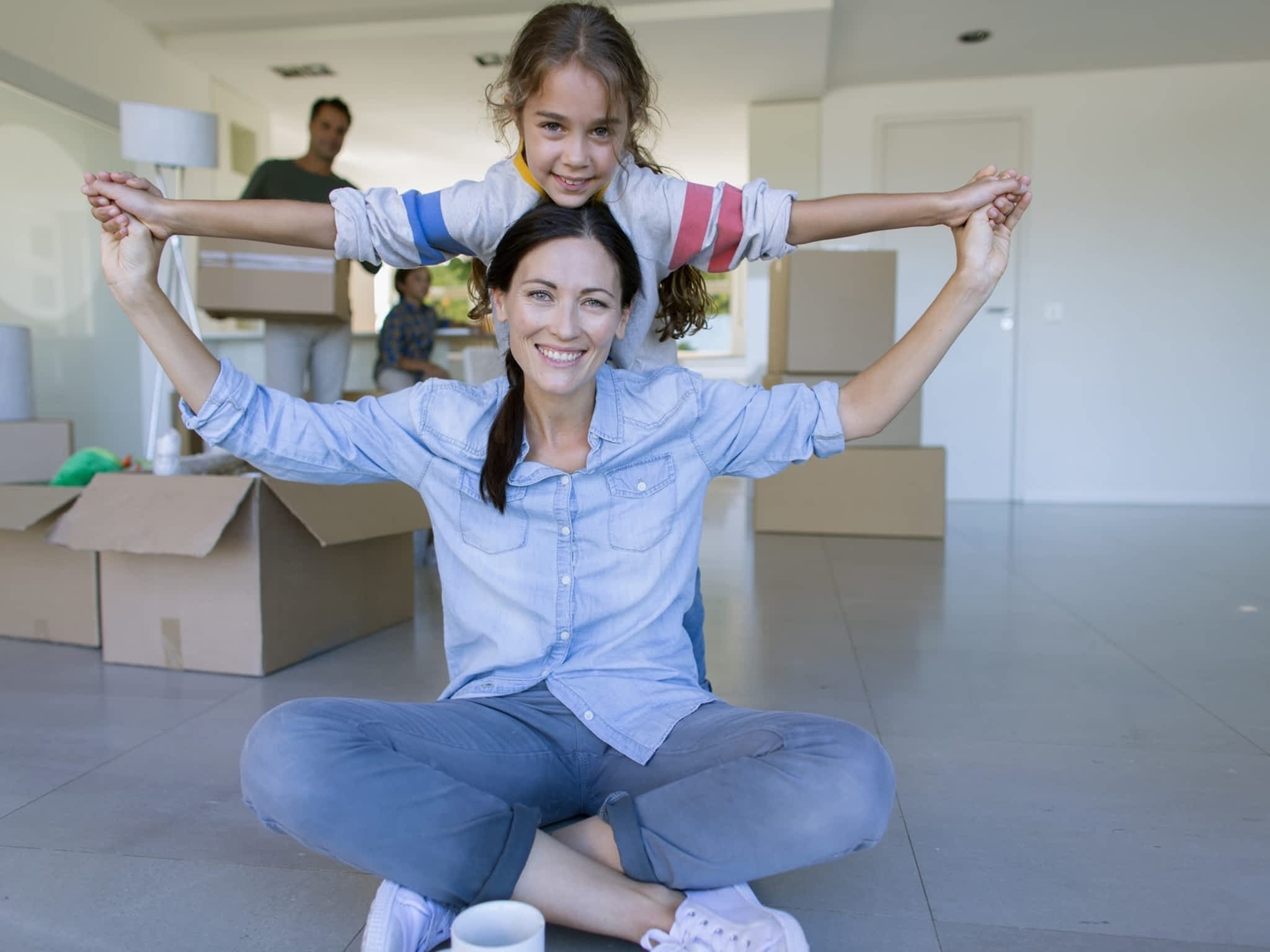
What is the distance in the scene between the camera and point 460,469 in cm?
114

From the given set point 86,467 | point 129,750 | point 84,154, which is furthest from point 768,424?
point 84,154

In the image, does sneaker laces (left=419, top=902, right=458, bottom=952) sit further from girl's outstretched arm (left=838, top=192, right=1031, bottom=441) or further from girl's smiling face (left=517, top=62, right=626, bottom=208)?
girl's smiling face (left=517, top=62, right=626, bottom=208)

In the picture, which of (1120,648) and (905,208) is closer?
(905,208)

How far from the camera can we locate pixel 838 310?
13.7ft

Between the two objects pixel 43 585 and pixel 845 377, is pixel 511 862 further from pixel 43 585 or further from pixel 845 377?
pixel 845 377

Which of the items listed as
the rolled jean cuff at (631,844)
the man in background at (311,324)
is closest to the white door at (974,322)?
the man in background at (311,324)

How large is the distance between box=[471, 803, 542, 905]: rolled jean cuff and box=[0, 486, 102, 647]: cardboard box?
65.0 inches

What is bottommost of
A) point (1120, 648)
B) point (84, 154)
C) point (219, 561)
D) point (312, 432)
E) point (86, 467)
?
point (1120, 648)

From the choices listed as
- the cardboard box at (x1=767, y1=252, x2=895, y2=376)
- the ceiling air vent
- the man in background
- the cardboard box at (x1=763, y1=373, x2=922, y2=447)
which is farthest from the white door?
the man in background

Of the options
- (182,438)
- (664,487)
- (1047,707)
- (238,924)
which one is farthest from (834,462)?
(238,924)

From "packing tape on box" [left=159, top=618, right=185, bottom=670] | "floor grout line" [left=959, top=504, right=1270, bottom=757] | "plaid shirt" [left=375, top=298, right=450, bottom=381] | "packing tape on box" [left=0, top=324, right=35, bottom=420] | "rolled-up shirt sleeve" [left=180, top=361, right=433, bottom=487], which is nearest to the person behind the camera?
"rolled-up shirt sleeve" [left=180, top=361, right=433, bottom=487]

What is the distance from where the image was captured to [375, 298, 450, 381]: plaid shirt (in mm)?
4375

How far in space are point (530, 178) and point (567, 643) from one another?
2.00ft

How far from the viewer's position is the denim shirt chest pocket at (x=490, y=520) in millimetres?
1119
